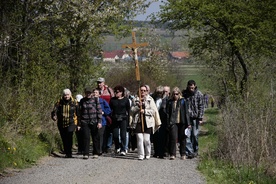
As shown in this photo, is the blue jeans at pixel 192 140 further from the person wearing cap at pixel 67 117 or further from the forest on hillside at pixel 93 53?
the person wearing cap at pixel 67 117

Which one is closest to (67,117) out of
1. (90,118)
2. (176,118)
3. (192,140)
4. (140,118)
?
(90,118)

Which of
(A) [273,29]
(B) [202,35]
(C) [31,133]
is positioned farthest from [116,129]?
(B) [202,35]

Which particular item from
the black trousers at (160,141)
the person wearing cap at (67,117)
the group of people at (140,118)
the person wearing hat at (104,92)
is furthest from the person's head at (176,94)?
the person wearing cap at (67,117)

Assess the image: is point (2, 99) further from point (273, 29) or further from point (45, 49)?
point (273, 29)

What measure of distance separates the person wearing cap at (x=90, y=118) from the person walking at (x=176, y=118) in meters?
1.69

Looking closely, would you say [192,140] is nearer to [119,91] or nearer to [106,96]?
[119,91]

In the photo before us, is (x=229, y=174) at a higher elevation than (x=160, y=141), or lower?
lower

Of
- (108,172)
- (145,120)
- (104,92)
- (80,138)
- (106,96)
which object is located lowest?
(108,172)

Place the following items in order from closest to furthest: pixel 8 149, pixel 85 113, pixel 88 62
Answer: pixel 8 149 → pixel 85 113 → pixel 88 62

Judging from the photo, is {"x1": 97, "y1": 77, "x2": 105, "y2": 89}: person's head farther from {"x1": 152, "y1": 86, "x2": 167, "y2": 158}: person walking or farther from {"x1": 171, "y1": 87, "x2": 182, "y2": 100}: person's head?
{"x1": 171, "y1": 87, "x2": 182, "y2": 100}: person's head

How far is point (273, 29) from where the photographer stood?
26.5 meters

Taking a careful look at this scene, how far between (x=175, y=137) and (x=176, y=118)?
461 mm

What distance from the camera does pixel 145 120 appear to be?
Result: 1688 cm

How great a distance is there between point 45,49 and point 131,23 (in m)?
8.68
